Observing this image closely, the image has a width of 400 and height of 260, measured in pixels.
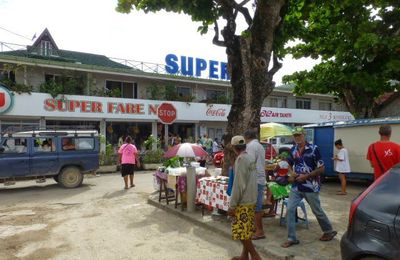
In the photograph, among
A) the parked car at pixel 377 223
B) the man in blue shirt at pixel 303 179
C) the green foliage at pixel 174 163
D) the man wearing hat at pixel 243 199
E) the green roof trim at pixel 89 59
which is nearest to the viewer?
the parked car at pixel 377 223

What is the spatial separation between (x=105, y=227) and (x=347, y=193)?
7327 mm

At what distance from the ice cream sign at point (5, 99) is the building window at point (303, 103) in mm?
26540

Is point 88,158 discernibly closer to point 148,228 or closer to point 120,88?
point 148,228

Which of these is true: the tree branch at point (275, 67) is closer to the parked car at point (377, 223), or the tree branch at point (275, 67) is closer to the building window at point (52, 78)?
the parked car at point (377, 223)

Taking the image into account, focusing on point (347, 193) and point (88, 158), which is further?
point (88, 158)

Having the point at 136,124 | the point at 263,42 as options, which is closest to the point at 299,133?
the point at 263,42

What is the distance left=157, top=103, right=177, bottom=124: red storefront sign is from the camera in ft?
79.5

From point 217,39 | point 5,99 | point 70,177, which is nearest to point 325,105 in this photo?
point 5,99

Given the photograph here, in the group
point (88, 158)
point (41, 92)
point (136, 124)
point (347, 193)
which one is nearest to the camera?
point (347, 193)

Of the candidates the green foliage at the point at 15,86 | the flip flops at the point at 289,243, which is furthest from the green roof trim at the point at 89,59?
the flip flops at the point at 289,243

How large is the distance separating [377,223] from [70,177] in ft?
38.2

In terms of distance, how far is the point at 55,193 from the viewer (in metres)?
12.2

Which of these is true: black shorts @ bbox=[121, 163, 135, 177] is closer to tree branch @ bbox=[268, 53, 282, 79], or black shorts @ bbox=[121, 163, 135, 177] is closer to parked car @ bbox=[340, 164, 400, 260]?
tree branch @ bbox=[268, 53, 282, 79]

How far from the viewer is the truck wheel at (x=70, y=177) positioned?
1323 centimetres
